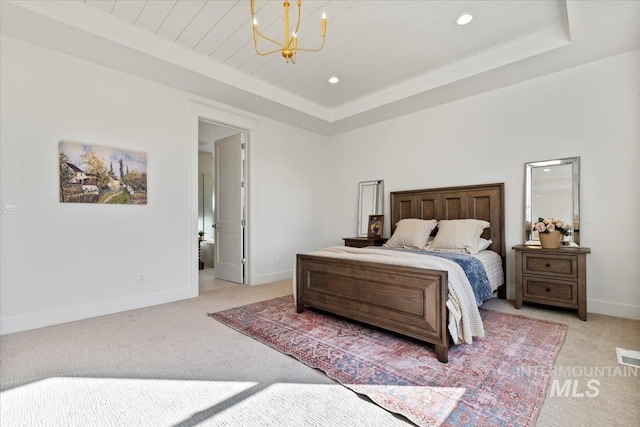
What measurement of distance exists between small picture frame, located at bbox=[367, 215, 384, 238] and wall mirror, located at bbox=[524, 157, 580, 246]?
205cm

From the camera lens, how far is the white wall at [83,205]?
2.90 meters

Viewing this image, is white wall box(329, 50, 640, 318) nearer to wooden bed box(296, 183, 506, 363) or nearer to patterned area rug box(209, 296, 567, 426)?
wooden bed box(296, 183, 506, 363)

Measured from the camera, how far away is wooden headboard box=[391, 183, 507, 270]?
398cm

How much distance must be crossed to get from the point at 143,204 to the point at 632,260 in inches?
217

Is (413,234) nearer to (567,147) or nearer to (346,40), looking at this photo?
(567,147)

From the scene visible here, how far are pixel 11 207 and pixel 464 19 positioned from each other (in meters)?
4.72

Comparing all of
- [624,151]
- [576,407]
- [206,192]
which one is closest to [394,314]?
[576,407]

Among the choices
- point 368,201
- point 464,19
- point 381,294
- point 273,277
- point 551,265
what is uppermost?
point 464,19

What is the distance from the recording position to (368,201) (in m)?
5.54

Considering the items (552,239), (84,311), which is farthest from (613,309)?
(84,311)

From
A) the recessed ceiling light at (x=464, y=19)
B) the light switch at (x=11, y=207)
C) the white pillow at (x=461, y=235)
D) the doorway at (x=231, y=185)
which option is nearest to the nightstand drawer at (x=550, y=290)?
the white pillow at (x=461, y=235)

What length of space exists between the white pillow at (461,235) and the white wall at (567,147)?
0.55m

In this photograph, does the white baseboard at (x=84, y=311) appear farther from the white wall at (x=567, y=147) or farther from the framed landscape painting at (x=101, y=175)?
the white wall at (x=567, y=147)

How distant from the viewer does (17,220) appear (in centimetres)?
291
